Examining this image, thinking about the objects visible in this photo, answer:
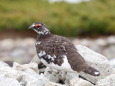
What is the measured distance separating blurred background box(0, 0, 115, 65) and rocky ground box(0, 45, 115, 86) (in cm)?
1164

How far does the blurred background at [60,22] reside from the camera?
77.5 feet

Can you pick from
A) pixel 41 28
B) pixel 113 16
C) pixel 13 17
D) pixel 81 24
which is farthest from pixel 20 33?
pixel 41 28

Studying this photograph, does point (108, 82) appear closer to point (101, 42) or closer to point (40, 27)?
point (40, 27)

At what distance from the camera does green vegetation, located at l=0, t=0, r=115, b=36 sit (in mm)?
25828

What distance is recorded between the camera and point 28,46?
23312mm

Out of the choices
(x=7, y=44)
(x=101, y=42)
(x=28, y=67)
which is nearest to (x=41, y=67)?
(x=28, y=67)

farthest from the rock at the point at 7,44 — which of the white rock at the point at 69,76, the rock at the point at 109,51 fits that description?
the white rock at the point at 69,76

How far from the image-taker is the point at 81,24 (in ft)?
87.1

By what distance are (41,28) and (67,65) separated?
3.88 feet

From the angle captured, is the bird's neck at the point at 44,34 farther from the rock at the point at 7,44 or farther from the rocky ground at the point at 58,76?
the rock at the point at 7,44

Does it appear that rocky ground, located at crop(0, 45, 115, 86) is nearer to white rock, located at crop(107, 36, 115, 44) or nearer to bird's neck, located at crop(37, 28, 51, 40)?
bird's neck, located at crop(37, 28, 51, 40)

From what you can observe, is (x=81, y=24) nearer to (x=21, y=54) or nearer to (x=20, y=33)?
(x=20, y=33)

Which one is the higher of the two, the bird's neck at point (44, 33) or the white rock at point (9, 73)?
the bird's neck at point (44, 33)

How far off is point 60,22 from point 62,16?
102cm
